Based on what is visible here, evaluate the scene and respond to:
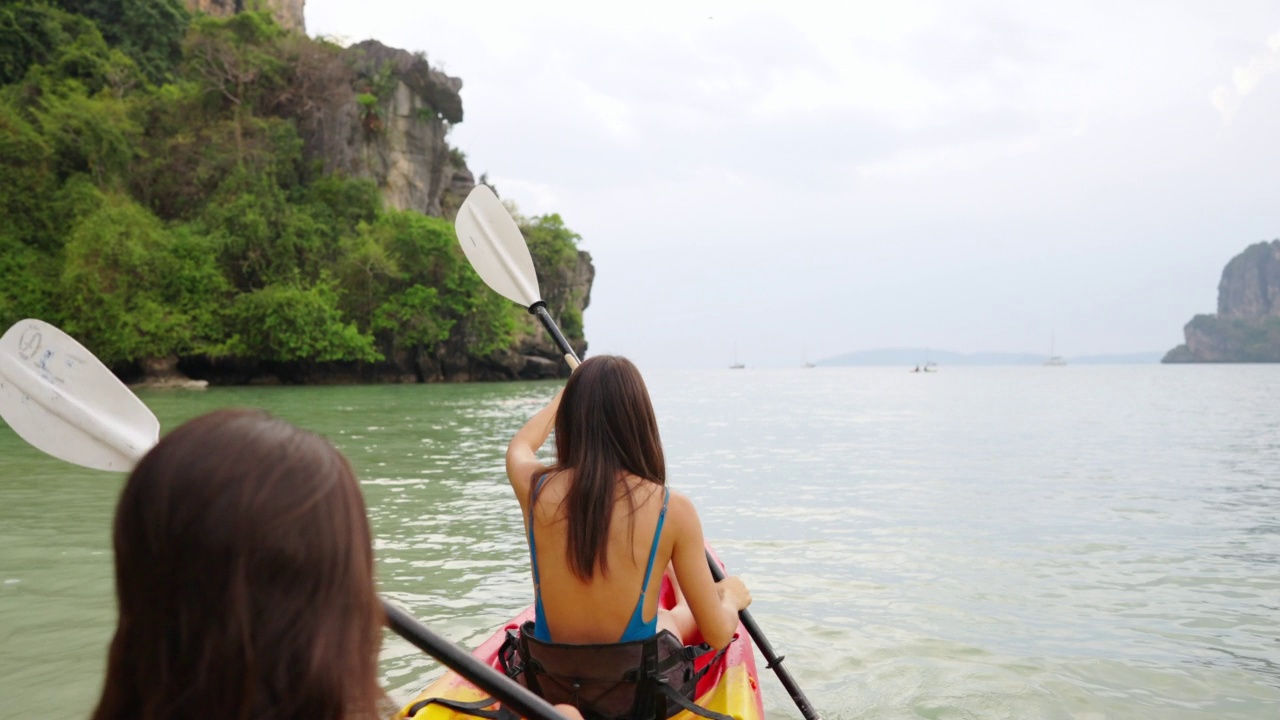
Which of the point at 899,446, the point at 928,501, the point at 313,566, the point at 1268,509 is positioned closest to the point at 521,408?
the point at 899,446

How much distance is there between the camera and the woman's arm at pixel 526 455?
7.80 ft

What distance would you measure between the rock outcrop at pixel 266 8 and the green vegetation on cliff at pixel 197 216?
3866mm

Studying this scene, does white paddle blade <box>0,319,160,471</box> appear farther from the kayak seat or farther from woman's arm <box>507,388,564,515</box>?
the kayak seat

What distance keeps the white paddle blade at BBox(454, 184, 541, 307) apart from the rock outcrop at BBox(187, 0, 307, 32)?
136ft

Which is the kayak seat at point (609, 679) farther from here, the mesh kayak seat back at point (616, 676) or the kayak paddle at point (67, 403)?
the kayak paddle at point (67, 403)

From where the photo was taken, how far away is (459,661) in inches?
62.0

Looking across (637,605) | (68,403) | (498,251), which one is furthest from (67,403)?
(498,251)

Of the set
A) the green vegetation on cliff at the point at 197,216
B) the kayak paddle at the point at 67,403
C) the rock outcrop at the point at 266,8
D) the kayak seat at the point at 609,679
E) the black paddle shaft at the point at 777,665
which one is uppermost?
the rock outcrop at the point at 266,8

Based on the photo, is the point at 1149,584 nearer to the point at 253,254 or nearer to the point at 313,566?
the point at 313,566

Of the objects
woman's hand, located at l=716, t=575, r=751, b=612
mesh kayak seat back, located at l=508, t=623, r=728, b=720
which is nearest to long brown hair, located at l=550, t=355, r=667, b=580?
mesh kayak seat back, located at l=508, t=623, r=728, b=720

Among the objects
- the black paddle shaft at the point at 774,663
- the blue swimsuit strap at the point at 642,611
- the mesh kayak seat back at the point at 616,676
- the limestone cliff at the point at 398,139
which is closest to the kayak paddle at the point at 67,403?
the mesh kayak seat back at the point at 616,676

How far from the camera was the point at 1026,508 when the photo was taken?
27.3 ft

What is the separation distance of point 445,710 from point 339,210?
114ft

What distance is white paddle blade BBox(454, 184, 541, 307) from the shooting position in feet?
14.9
